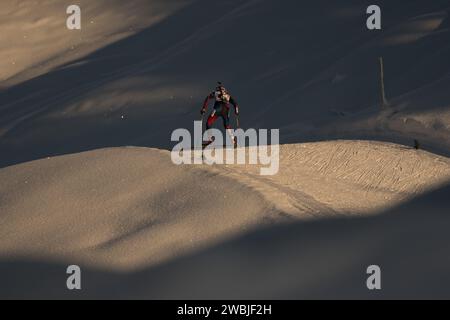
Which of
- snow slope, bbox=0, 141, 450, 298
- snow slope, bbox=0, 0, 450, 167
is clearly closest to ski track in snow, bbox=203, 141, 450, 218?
snow slope, bbox=0, 141, 450, 298

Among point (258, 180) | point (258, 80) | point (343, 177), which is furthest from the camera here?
point (258, 80)

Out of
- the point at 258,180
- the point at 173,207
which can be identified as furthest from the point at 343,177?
the point at 173,207

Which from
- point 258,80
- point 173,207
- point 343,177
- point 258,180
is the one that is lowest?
point 173,207

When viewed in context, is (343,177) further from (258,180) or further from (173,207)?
(173,207)

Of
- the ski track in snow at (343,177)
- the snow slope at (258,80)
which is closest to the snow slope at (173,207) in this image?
the ski track in snow at (343,177)

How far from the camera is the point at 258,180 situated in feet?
45.3

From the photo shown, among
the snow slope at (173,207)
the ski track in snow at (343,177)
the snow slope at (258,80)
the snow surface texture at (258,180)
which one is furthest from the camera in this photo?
the snow slope at (258,80)

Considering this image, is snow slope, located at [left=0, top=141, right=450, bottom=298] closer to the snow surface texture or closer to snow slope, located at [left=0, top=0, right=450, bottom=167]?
the snow surface texture

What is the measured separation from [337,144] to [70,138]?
38.2 feet

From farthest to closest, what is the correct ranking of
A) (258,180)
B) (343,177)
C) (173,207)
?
(343,177), (258,180), (173,207)

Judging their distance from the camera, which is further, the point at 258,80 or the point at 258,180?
the point at 258,80

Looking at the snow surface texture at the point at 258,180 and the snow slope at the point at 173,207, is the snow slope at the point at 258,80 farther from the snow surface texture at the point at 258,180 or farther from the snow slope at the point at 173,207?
the snow slope at the point at 173,207

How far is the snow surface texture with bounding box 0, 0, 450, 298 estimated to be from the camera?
1134 centimetres

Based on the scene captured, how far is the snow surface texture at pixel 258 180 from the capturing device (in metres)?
11.3
